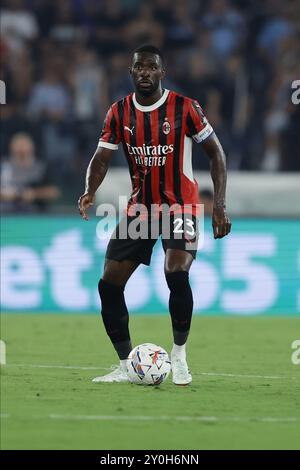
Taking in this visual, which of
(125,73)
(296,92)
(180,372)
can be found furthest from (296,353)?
(125,73)

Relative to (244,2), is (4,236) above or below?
below

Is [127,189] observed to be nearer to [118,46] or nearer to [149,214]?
[118,46]

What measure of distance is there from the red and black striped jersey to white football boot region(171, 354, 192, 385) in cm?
108

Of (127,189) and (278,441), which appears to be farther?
(127,189)

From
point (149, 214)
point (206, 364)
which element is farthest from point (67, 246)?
point (149, 214)

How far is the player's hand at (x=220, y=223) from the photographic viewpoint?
816cm

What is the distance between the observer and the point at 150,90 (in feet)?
27.4

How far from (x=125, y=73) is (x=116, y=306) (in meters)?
7.94

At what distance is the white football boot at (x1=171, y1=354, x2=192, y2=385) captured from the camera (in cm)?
836

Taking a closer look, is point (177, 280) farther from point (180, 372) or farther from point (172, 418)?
point (172, 418)

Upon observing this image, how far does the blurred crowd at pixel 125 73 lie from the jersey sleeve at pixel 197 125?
6297 mm

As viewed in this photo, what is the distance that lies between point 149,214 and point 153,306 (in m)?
5.71

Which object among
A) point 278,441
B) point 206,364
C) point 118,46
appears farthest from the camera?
point 118,46

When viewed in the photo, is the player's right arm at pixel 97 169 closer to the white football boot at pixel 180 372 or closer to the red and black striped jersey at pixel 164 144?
the red and black striped jersey at pixel 164 144
